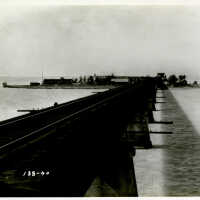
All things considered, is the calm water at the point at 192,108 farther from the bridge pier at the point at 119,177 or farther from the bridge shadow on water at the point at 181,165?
the bridge pier at the point at 119,177

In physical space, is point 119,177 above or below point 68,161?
below

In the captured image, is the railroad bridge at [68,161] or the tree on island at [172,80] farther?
the tree on island at [172,80]

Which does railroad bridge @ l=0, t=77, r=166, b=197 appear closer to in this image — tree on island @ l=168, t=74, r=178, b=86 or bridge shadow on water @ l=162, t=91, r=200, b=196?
bridge shadow on water @ l=162, t=91, r=200, b=196

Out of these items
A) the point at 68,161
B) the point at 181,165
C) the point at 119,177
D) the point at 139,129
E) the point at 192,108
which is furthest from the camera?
the point at 192,108

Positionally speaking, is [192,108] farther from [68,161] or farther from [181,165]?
[68,161]

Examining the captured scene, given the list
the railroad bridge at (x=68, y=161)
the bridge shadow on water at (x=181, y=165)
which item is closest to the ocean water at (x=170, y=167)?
the bridge shadow on water at (x=181, y=165)

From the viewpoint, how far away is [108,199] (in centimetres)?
506

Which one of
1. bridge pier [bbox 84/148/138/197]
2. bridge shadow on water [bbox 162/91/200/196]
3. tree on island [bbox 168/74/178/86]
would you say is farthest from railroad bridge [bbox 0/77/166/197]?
tree on island [bbox 168/74/178/86]

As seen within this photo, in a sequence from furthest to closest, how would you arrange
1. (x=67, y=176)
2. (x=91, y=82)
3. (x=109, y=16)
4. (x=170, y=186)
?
(x=91, y=82)
(x=170, y=186)
(x=109, y=16)
(x=67, y=176)

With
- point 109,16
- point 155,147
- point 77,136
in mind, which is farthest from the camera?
point 155,147

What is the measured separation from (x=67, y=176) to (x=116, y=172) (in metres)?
2.56

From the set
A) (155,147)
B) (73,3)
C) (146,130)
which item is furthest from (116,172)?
(155,147)

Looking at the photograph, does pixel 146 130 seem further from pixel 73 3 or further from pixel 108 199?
pixel 108 199

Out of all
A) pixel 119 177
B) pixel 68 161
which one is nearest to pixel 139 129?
pixel 119 177
